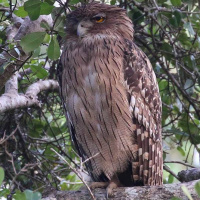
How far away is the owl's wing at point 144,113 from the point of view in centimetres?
329

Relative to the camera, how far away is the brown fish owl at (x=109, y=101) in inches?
126

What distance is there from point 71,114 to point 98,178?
1.93 feet

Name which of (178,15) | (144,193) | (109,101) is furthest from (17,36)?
(144,193)

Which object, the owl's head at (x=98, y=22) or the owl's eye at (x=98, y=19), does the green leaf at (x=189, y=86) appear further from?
the owl's eye at (x=98, y=19)

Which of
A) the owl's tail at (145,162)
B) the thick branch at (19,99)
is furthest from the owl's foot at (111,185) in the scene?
the thick branch at (19,99)

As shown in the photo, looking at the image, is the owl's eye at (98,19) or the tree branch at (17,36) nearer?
the tree branch at (17,36)

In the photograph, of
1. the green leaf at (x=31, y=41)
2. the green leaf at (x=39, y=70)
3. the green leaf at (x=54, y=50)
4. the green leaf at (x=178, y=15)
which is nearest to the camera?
the green leaf at (x=31, y=41)

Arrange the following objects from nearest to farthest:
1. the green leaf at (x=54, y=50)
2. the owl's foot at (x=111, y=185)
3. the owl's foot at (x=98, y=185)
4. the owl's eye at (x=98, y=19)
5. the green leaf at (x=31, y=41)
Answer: the green leaf at (x=31, y=41) < the green leaf at (x=54, y=50) < the owl's foot at (x=111, y=185) < the owl's foot at (x=98, y=185) < the owl's eye at (x=98, y=19)

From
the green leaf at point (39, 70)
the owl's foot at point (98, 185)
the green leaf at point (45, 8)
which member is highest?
the green leaf at point (45, 8)

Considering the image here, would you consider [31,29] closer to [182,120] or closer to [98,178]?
[98,178]

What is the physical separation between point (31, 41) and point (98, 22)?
0.97 meters

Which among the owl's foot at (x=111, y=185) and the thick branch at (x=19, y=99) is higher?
the thick branch at (x=19, y=99)

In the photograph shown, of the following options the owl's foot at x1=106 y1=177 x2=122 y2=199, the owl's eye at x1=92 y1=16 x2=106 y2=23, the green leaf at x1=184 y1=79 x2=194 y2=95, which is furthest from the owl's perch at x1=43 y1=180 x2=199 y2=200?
the owl's eye at x1=92 y1=16 x2=106 y2=23

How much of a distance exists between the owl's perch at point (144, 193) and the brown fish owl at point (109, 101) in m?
0.23
